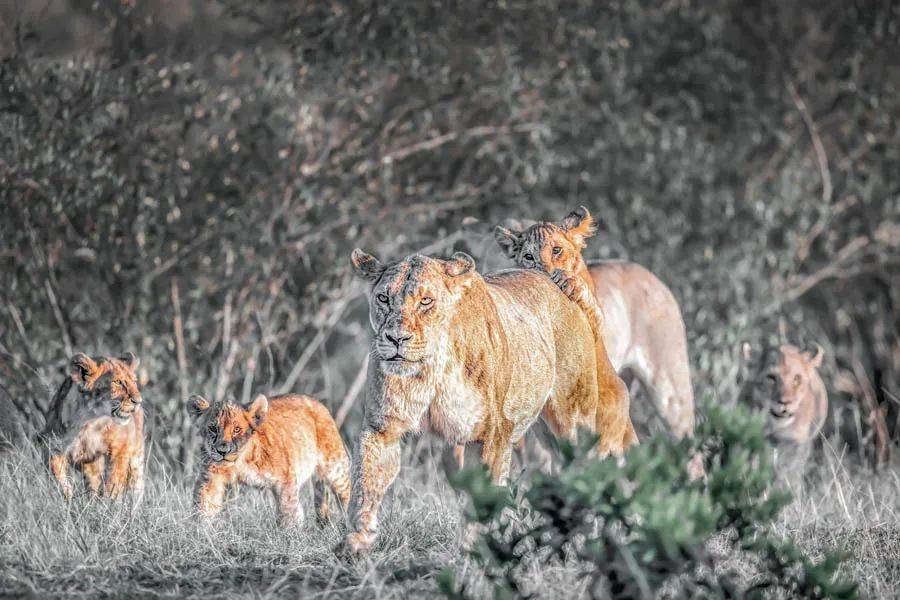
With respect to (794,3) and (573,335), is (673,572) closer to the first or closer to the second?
(573,335)

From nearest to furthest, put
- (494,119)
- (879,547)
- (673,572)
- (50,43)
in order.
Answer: (673,572)
(879,547)
(50,43)
(494,119)

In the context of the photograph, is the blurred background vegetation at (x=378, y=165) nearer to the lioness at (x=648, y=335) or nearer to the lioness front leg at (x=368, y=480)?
the lioness at (x=648, y=335)

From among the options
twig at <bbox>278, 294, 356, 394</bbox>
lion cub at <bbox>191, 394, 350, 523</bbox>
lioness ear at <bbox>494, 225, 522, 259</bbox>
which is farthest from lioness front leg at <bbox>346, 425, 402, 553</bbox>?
twig at <bbox>278, 294, 356, 394</bbox>

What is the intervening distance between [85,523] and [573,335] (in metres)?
2.09

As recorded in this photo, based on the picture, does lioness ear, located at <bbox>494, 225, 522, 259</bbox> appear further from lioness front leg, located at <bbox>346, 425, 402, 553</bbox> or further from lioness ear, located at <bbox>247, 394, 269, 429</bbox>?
lioness front leg, located at <bbox>346, 425, 402, 553</bbox>

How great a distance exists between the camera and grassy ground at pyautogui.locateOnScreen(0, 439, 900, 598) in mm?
4578

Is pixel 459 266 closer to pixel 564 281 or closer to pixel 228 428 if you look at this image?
pixel 564 281

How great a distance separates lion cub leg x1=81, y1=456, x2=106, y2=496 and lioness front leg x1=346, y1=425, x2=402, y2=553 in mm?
1764

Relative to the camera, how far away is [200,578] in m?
4.75

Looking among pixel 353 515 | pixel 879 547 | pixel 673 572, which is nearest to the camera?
pixel 673 572

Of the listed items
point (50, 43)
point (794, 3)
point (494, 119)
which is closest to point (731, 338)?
point (494, 119)

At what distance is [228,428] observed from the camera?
19.3ft

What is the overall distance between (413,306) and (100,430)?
2.06m

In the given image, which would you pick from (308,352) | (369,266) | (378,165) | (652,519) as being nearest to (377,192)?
(378,165)
